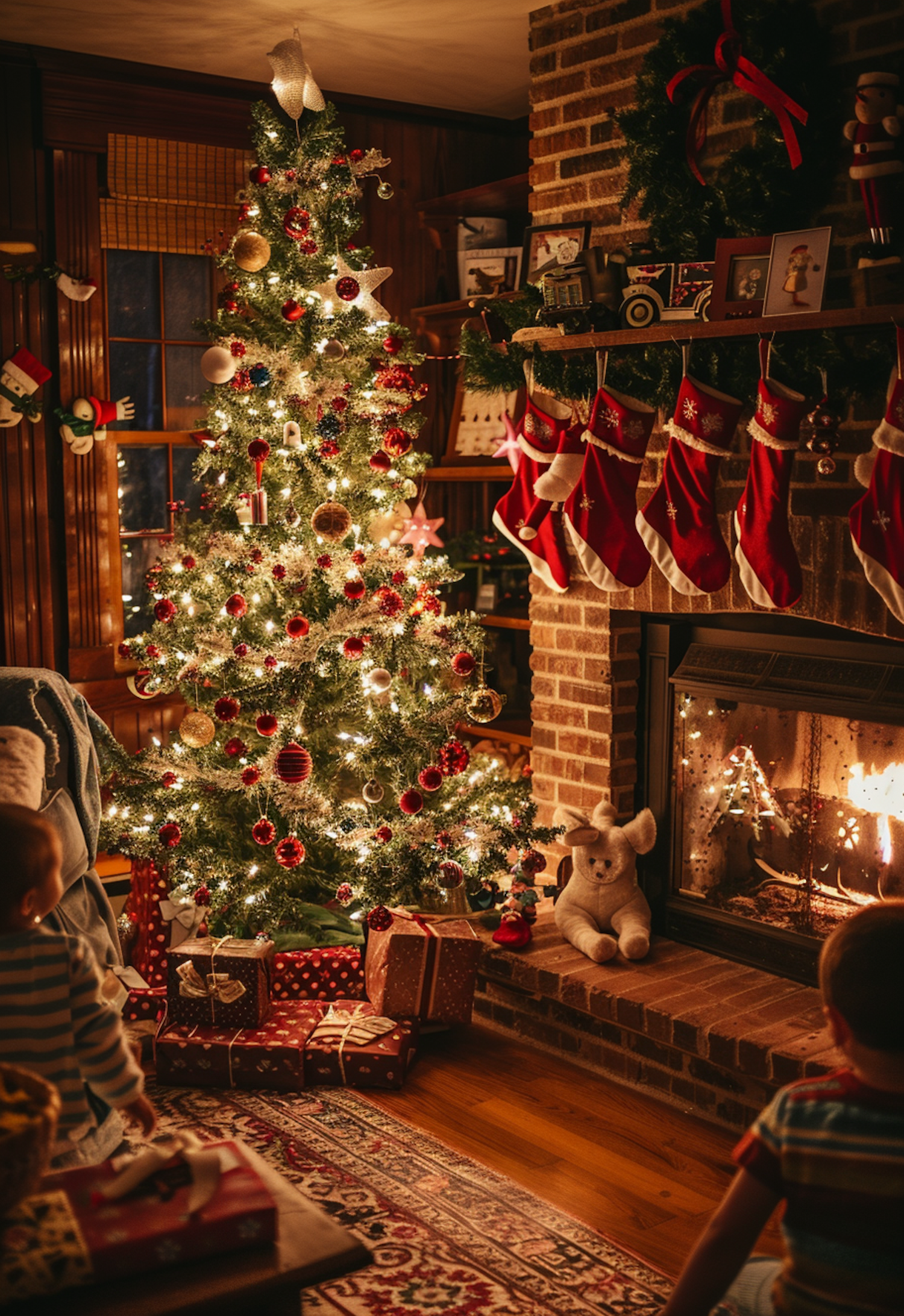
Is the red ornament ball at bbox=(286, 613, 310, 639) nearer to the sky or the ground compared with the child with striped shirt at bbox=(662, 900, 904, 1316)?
nearer to the sky

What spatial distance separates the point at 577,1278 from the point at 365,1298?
0.37m

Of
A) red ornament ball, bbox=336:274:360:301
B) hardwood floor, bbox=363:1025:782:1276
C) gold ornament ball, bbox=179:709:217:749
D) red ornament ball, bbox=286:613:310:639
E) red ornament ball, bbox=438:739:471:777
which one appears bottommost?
hardwood floor, bbox=363:1025:782:1276

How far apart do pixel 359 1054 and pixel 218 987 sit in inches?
14.7

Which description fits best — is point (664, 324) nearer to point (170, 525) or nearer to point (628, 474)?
point (628, 474)

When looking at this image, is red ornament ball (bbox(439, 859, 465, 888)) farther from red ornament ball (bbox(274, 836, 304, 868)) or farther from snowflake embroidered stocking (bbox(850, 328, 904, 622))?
snowflake embroidered stocking (bbox(850, 328, 904, 622))

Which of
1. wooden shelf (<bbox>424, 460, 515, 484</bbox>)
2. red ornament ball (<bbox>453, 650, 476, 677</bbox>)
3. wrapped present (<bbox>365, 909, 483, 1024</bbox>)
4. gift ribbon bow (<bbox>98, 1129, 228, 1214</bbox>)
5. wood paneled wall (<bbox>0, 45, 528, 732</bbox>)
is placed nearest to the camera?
gift ribbon bow (<bbox>98, 1129, 228, 1214</bbox>)

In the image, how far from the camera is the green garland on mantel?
8.75 ft

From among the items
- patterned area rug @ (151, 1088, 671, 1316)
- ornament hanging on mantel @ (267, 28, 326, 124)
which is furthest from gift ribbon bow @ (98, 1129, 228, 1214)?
ornament hanging on mantel @ (267, 28, 326, 124)

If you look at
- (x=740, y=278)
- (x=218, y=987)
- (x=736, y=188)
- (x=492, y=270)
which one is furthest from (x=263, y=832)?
(x=492, y=270)

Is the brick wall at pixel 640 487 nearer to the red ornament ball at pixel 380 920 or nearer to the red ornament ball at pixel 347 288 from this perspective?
the red ornament ball at pixel 347 288

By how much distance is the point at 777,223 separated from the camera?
276cm

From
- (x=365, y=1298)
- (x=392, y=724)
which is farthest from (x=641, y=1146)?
(x=392, y=724)

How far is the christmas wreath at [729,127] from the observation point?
8.79 feet

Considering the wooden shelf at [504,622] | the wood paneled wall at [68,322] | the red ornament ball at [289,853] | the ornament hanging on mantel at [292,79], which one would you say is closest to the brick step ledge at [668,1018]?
the red ornament ball at [289,853]
